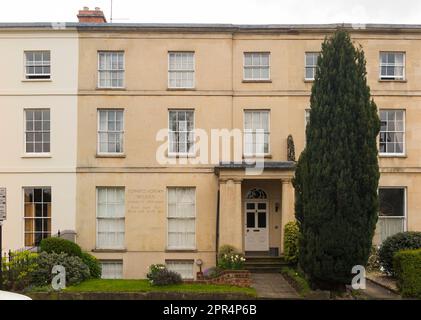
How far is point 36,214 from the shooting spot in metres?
24.6

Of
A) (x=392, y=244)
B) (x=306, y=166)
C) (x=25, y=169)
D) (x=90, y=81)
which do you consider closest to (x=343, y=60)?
(x=306, y=166)

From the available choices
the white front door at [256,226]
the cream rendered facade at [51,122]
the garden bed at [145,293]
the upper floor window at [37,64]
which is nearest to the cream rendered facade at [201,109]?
the white front door at [256,226]

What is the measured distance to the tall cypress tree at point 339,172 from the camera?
17.2m

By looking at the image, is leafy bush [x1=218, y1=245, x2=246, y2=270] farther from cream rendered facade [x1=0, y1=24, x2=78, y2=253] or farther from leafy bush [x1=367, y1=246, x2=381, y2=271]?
cream rendered facade [x1=0, y1=24, x2=78, y2=253]

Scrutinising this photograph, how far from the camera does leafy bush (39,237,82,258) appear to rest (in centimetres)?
2067

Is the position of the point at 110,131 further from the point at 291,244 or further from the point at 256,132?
the point at 291,244

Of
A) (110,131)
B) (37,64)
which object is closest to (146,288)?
(110,131)

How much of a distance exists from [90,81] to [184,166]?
17.7ft

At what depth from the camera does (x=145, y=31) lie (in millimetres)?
24969

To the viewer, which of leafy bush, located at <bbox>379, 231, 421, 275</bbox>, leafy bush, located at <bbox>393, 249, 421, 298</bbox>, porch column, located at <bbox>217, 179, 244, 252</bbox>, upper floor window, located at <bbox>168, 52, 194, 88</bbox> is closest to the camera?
leafy bush, located at <bbox>393, 249, 421, 298</bbox>

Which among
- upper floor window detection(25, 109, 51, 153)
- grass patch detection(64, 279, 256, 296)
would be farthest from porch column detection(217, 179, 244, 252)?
upper floor window detection(25, 109, 51, 153)

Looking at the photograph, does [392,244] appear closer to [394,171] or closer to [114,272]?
[394,171]

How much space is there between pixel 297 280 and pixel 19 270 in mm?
9182

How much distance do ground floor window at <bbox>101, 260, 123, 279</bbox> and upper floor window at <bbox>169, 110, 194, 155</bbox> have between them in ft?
17.0
